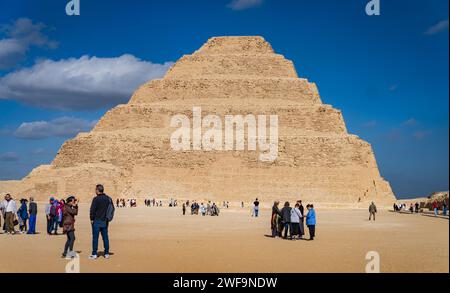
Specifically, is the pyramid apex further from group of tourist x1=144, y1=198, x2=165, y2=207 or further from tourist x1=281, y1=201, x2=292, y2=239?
tourist x1=281, y1=201, x2=292, y2=239

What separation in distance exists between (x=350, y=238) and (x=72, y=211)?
9.90 m

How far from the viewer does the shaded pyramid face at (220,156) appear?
66.2 metres

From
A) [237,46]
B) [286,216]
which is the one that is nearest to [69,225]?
[286,216]

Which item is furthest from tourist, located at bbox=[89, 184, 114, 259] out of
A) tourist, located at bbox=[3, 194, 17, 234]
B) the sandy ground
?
tourist, located at bbox=[3, 194, 17, 234]

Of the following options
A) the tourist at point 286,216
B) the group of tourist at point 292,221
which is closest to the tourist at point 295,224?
the group of tourist at point 292,221

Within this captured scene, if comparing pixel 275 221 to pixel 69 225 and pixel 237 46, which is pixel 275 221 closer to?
pixel 69 225

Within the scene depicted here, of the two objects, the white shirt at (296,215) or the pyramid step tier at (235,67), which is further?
the pyramid step tier at (235,67)

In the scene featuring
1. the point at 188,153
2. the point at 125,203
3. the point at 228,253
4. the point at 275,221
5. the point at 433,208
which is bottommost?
the point at 228,253

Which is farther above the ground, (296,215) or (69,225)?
(296,215)

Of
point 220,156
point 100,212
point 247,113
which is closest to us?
point 100,212

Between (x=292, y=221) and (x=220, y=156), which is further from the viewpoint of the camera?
(x=220, y=156)

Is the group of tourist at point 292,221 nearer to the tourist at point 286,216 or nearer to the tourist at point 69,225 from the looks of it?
the tourist at point 286,216

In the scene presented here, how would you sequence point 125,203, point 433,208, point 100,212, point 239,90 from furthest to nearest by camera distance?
point 239,90 → point 125,203 → point 433,208 → point 100,212

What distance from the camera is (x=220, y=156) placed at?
230ft
